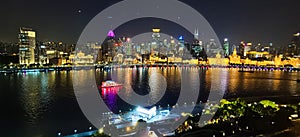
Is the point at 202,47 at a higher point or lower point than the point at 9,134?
higher

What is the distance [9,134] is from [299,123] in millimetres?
4943

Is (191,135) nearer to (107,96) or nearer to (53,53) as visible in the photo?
(107,96)

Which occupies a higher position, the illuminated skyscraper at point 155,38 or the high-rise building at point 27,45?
the illuminated skyscraper at point 155,38

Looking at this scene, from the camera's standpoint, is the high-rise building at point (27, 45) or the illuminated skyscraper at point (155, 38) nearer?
the high-rise building at point (27, 45)

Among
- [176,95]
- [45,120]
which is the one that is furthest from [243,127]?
[176,95]

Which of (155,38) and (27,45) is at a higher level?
(155,38)

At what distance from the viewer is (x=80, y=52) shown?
31.0m

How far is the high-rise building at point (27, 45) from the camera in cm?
2301

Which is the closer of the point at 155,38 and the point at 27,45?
the point at 27,45

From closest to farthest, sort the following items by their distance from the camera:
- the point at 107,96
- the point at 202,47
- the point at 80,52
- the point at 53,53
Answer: the point at 107,96, the point at 53,53, the point at 80,52, the point at 202,47

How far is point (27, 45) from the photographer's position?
2423 centimetres

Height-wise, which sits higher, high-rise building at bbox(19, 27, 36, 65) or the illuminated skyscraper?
the illuminated skyscraper

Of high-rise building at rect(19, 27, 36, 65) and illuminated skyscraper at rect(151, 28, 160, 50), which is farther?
illuminated skyscraper at rect(151, 28, 160, 50)

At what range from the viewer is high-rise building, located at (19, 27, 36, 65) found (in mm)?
23006
